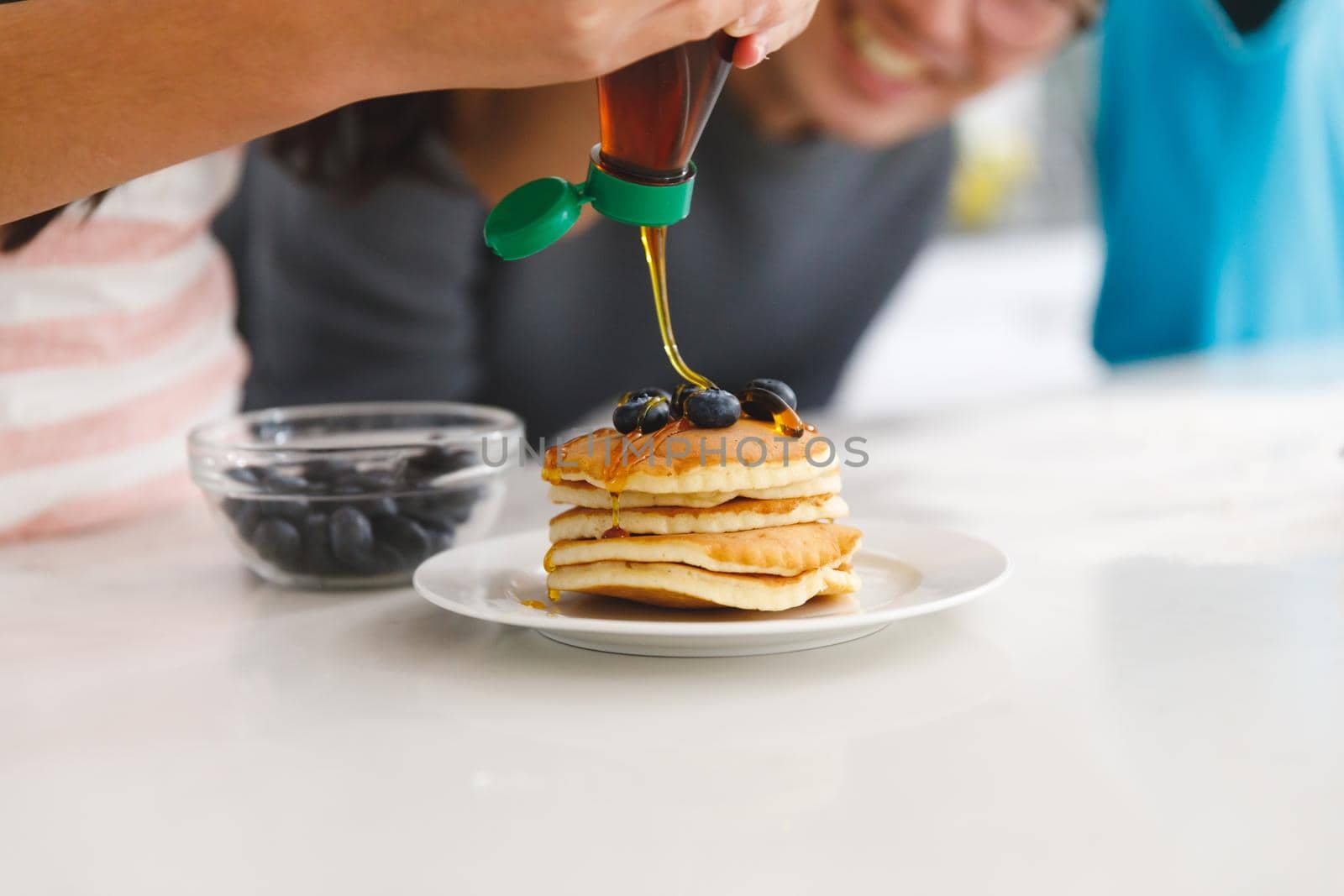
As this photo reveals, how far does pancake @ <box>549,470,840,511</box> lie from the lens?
876 mm

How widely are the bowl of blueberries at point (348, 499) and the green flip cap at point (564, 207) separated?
243 millimetres

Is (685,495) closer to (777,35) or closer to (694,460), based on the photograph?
(694,460)

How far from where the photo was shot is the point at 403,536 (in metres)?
1.06

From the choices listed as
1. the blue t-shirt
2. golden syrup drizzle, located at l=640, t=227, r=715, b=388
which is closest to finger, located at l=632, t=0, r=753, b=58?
golden syrup drizzle, located at l=640, t=227, r=715, b=388

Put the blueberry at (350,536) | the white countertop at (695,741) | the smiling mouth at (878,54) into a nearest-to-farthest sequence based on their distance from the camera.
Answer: the white countertop at (695,741) < the blueberry at (350,536) < the smiling mouth at (878,54)

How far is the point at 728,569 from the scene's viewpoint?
83 centimetres

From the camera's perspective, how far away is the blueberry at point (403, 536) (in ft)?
3.44

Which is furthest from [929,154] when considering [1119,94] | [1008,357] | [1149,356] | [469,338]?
[1008,357]

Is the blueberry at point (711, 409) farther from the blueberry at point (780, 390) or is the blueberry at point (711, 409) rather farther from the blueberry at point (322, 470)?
the blueberry at point (322, 470)

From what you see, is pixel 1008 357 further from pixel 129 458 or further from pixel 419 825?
pixel 419 825

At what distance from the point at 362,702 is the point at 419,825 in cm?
19

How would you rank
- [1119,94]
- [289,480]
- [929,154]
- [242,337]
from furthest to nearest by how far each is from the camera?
[929,154] → [1119,94] → [242,337] → [289,480]

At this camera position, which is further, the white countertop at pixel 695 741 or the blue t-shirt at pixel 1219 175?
the blue t-shirt at pixel 1219 175

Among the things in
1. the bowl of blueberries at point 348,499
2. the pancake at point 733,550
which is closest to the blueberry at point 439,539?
the bowl of blueberries at point 348,499
